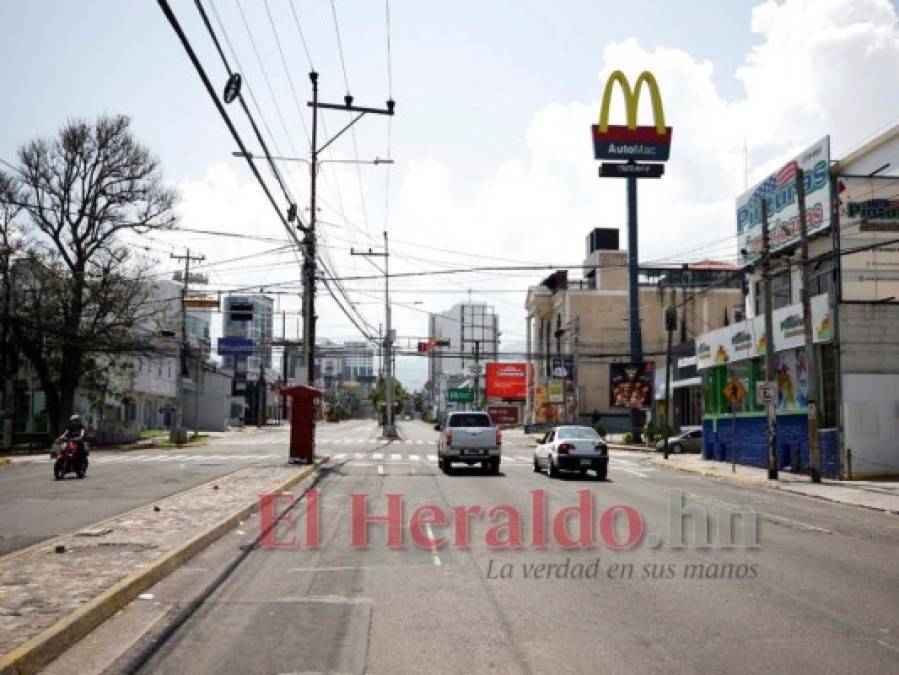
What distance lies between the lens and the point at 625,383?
64.1m

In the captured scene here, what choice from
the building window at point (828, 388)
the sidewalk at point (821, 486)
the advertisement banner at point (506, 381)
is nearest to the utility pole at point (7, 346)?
the sidewalk at point (821, 486)

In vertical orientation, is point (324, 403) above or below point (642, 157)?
below

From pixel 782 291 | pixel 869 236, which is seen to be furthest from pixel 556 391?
pixel 869 236

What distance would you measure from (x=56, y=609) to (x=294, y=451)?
22.7 metres

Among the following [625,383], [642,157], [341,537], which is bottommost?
[341,537]

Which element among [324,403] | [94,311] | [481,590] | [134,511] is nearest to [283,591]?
[481,590]

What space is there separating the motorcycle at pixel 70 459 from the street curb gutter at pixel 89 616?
1412 cm

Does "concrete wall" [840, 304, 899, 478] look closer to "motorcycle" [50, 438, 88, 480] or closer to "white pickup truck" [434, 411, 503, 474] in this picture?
"white pickup truck" [434, 411, 503, 474]

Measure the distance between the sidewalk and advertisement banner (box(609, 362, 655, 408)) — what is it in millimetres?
27897

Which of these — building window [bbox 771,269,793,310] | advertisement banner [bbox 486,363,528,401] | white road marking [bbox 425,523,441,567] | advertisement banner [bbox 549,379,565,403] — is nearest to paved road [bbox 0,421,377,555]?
white road marking [bbox 425,523,441,567]

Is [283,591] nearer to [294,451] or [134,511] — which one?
[134,511]

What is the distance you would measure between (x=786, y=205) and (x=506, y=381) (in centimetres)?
10002

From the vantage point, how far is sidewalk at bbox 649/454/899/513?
840 inches

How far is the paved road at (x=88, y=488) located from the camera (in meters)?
14.4
